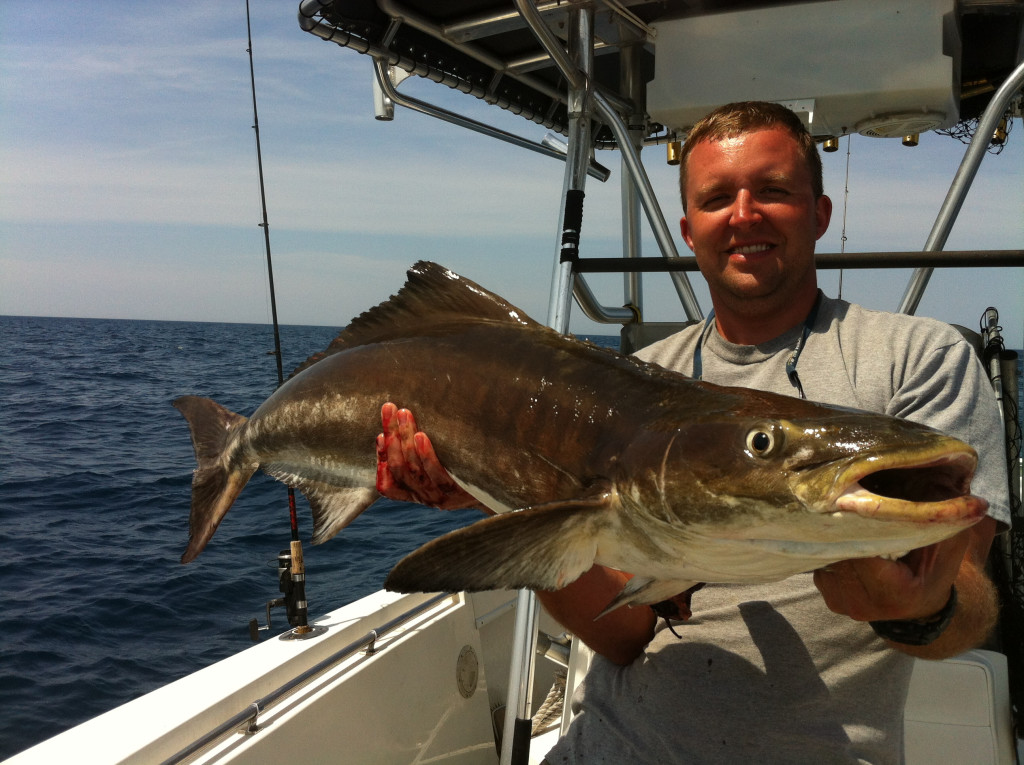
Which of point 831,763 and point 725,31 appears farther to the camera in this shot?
point 725,31

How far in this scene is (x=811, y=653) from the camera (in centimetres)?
207

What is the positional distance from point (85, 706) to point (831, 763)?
6.53 m

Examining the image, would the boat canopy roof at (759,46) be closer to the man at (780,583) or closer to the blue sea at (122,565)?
the man at (780,583)

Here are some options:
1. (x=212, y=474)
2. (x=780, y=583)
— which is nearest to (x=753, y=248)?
(x=780, y=583)

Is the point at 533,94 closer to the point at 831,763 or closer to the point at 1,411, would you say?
the point at 831,763

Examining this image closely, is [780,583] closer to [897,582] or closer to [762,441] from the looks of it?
[897,582]

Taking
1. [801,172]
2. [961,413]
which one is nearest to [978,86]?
[801,172]

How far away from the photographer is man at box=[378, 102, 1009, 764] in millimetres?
1954

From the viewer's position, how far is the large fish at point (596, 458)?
138cm

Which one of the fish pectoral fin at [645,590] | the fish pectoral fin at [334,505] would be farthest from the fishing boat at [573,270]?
the fish pectoral fin at [645,590]

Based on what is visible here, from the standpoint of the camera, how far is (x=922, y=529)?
1271 mm

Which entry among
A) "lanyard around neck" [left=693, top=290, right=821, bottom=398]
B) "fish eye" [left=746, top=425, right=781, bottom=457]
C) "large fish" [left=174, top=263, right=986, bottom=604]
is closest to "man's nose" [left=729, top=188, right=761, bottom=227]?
"lanyard around neck" [left=693, top=290, right=821, bottom=398]

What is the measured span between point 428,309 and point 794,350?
1021 mm

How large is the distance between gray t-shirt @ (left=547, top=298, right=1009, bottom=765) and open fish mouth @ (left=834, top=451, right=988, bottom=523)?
1.94 feet
